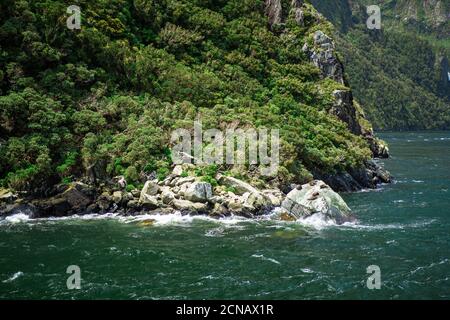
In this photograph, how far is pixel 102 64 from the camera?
67812 millimetres

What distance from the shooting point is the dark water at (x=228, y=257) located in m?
28.8

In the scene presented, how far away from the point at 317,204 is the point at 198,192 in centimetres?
1221

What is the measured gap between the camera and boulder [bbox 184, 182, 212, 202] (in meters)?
48.8

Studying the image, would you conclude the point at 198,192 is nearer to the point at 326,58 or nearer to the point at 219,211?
the point at 219,211

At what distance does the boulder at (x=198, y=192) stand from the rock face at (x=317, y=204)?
813 centimetres

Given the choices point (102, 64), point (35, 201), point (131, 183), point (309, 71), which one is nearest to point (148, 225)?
point (131, 183)

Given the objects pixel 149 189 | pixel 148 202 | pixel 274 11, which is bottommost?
pixel 148 202

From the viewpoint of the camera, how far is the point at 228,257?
3509cm

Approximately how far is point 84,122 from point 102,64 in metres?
13.5

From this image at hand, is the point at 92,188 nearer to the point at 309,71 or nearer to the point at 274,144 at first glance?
the point at 274,144

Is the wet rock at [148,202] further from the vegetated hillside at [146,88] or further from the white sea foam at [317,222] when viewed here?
the white sea foam at [317,222]

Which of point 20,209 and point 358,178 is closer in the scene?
point 20,209

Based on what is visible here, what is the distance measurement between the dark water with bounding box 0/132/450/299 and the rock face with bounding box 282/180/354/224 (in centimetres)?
163

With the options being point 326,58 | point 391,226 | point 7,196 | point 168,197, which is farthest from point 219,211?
point 326,58
